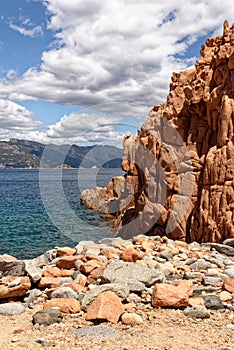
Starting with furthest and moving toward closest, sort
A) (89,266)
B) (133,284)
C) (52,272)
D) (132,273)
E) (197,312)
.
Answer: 1. (52,272)
2. (89,266)
3. (132,273)
4. (133,284)
5. (197,312)

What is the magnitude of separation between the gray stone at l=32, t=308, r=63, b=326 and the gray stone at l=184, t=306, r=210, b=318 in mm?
3275

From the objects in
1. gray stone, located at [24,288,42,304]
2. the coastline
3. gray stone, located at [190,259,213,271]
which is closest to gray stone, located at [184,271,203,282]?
the coastline

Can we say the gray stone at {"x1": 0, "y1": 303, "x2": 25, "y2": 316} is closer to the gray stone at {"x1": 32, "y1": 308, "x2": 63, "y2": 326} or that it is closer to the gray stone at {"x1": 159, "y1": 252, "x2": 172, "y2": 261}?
the gray stone at {"x1": 32, "y1": 308, "x2": 63, "y2": 326}

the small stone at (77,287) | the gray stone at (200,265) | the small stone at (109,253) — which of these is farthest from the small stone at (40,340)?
the gray stone at (200,265)

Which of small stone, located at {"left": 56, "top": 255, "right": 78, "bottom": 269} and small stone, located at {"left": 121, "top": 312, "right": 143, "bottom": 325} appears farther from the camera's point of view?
small stone, located at {"left": 56, "top": 255, "right": 78, "bottom": 269}

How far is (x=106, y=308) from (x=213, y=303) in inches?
118

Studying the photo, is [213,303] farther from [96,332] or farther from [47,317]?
[47,317]

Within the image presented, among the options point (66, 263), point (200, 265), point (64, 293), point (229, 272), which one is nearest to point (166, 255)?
point (200, 265)

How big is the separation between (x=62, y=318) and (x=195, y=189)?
1994 cm

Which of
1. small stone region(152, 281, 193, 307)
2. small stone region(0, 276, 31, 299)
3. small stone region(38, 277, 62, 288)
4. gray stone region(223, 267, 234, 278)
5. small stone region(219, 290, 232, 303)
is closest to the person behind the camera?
small stone region(152, 281, 193, 307)

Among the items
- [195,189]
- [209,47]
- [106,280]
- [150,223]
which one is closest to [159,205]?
[150,223]

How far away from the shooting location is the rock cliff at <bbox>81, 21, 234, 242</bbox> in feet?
75.9

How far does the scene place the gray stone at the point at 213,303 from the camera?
8.90 meters

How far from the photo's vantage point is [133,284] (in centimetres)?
963
